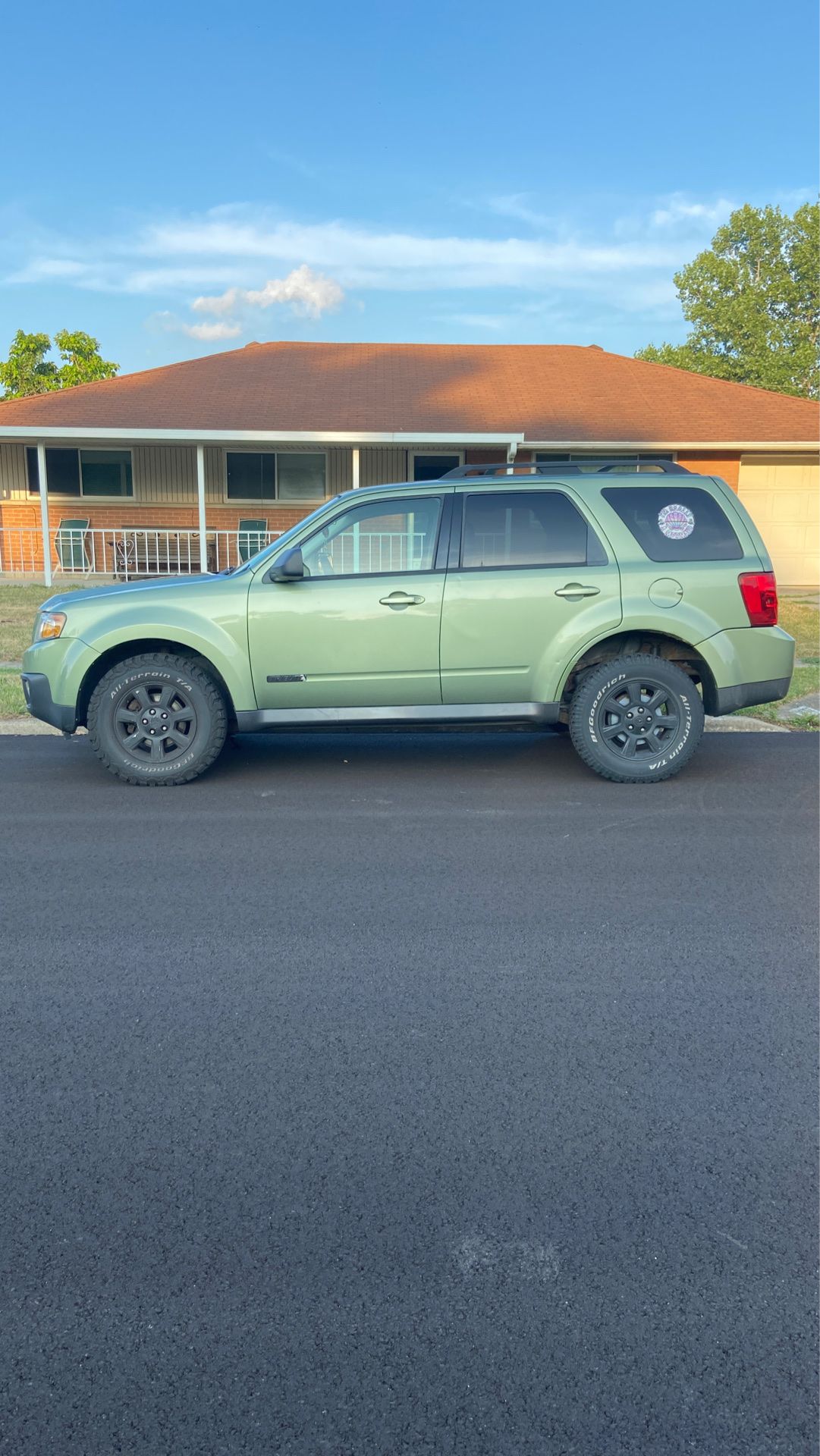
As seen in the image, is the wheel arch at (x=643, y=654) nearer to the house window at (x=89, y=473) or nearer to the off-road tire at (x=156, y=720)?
the off-road tire at (x=156, y=720)

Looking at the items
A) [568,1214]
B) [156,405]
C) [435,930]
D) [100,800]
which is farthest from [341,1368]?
[156,405]

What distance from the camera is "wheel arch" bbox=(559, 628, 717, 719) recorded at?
287 inches

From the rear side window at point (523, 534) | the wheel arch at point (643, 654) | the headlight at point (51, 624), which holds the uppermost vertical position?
the rear side window at point (523, 534)

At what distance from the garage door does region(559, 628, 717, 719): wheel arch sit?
54.0ft

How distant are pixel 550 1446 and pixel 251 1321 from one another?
26.0 inches

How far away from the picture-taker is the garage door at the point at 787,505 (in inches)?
895

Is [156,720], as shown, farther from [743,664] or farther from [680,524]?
[743,664]

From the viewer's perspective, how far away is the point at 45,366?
38.2 m

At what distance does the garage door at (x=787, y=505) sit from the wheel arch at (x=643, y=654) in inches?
648

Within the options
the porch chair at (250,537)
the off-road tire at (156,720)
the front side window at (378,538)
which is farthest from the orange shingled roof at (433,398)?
the off-road tire at (156,720)

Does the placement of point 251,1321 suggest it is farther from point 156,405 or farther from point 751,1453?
point 156,405

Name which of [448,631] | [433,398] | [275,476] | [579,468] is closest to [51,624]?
[448,631]

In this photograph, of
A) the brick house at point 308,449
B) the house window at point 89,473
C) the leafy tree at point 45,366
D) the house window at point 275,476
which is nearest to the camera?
the brick house at point 308,449

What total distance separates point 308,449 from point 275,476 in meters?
1.05
